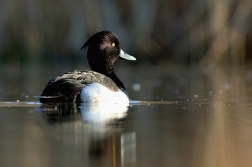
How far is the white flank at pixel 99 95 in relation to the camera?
6.88m

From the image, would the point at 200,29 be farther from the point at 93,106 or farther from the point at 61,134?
the point at 61,134

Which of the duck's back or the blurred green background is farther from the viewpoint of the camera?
the blurred green background

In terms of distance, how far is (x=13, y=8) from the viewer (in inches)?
540

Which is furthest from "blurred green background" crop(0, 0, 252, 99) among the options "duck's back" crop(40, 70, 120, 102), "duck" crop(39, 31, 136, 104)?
"duck's back" crop(40, 70, 120, 102)

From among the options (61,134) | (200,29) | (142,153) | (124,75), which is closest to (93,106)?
(61,134)

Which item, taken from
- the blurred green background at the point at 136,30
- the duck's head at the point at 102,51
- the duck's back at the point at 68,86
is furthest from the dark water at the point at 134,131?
the blurred green background at the point at 136,30

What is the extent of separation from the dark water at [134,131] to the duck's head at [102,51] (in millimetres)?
628

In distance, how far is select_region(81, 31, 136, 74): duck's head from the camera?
8.17 meters

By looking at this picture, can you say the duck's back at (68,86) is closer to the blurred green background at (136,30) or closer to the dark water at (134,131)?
the dark water at (134,131)

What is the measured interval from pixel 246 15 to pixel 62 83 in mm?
7136

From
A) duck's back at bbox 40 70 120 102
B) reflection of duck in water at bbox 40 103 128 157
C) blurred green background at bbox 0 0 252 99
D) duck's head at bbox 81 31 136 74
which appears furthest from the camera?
blurred green background at bbox 0 0 252 99

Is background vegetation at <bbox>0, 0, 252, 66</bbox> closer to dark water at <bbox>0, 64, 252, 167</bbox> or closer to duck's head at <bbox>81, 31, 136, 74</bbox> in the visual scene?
dark water at <bbox>0, 64, 252, 167</bbox>

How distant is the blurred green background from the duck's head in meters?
4.72

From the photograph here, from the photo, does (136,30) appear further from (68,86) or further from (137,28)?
(68,86)
